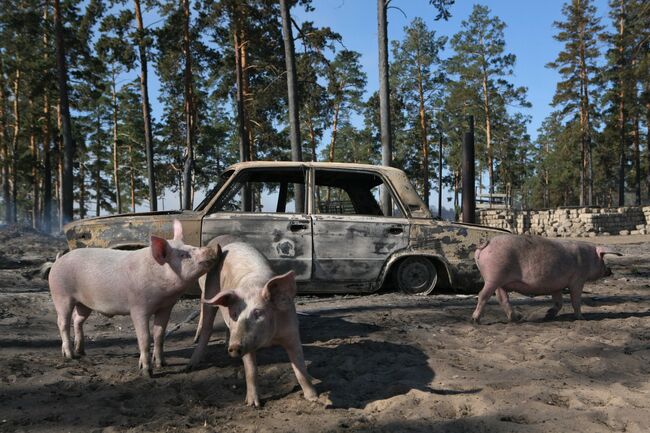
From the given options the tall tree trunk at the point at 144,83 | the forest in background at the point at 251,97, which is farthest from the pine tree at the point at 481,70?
the tall tree trunk at the point at 144,83

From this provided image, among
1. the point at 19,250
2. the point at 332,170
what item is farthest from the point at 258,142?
the point at 332,170

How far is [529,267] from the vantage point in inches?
210

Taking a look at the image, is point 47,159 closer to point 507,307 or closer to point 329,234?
point 329,234

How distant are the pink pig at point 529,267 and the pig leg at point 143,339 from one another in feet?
10.9

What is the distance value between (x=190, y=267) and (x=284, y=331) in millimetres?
1025

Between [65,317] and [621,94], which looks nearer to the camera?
[65,317]

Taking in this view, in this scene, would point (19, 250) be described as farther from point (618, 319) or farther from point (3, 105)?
point (3, 105)

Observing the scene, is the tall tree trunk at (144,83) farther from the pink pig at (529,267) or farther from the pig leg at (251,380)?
the pig leg at (251,380)

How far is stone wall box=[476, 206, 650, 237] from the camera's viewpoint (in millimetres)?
26422

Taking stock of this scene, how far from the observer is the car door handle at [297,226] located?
6287 millimetres

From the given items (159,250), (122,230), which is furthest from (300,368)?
(122,230)

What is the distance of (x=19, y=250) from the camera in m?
15.0

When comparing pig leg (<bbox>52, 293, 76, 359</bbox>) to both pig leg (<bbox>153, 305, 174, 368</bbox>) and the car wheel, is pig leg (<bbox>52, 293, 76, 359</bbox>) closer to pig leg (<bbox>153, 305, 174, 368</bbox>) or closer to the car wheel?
pig leg (<bbox>153, 305, 174, 368</bbox>)

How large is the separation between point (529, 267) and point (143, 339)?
384 centimetres
